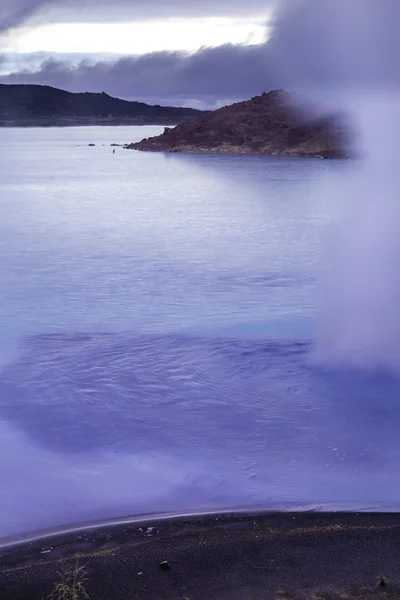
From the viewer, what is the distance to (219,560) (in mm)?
6406

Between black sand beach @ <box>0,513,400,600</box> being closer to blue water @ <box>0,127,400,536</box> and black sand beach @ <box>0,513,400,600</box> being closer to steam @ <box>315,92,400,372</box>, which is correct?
blue water @ <box>0,127,400,536</box>

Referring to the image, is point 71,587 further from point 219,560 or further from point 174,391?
point 174,391

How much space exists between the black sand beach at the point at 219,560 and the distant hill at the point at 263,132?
64.3 m

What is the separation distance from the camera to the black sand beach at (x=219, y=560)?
597 centimetres

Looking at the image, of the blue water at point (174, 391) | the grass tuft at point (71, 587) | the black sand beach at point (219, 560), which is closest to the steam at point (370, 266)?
the blue water at point (174, 391)

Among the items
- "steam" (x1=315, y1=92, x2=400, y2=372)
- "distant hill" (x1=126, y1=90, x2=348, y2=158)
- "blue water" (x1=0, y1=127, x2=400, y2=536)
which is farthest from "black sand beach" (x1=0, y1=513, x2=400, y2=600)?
"distant hill" (x1=126, y1=90, x2=348, y2=158)

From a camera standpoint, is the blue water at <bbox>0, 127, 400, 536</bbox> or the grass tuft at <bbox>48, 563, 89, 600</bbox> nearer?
the grass tuft at <bbox>48, 563, 89, 600</bbox>

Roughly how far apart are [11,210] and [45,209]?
128 centimetres

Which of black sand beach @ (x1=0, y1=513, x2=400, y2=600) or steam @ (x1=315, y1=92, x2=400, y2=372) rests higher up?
steam @ (x1=315, y1=92, x2=400, y2=372)

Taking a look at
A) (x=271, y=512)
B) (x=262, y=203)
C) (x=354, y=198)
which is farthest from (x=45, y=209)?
(x=271, y=512)

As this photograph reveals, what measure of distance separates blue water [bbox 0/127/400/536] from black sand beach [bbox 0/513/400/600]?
489 millimetres

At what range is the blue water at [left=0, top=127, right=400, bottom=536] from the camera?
7980 millimetres

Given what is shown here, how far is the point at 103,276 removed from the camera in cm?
1822

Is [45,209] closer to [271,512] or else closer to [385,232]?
[385,232]
